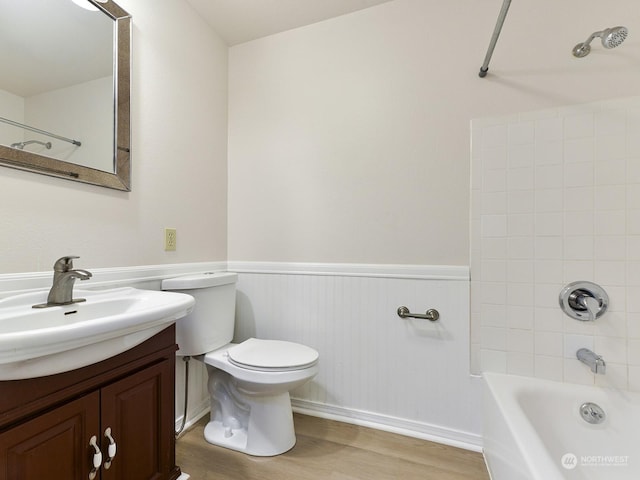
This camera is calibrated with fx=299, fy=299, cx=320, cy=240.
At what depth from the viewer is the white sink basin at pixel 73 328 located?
63 centimetres

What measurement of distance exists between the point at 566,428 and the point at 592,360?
30 centimetres

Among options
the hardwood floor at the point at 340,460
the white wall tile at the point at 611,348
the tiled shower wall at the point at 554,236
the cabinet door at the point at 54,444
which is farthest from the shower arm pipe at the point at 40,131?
the white wall tile at the point at 611,348

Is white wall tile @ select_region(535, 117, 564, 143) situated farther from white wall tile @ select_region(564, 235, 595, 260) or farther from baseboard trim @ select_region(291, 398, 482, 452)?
baseboard trim @ select_region(291, 398, 482, 452)

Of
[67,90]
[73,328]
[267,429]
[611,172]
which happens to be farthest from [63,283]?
[611,172]

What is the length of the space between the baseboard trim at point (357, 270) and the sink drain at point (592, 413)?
666 millimetres

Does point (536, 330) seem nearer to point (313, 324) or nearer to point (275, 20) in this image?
point (313, 324)

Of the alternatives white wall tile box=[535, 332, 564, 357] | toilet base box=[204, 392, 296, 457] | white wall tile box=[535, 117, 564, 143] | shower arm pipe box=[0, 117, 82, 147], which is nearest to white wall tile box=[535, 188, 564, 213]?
white wall tile box=[535, 117, 564, 143]

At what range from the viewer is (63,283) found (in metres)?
0.98

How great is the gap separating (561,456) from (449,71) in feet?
5.82

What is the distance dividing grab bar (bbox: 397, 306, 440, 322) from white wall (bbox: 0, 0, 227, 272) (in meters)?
1.15

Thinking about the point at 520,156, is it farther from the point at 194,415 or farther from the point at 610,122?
the point at 194,415

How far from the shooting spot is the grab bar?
4.94 feet

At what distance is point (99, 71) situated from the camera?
4.10 ft

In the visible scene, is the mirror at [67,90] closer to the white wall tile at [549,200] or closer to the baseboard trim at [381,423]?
the baseboard trim at [381,423]
